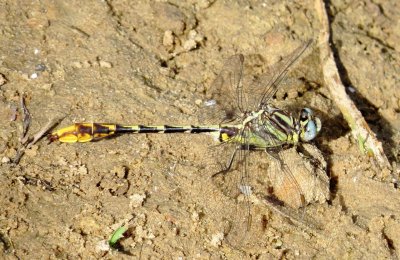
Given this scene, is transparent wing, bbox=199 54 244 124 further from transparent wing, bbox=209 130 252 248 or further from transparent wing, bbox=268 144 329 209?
transparent wing, bbox=268 144 329 209

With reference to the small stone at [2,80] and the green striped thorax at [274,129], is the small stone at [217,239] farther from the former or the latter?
the small stone at [2,80]

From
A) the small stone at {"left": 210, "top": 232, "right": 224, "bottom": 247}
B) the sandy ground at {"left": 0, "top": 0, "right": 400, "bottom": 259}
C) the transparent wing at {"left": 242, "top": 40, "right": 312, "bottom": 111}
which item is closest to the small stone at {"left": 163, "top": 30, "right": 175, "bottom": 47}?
the sandy ground at {"left": 0, "top": 0, "right": 400, "bottom": 259}

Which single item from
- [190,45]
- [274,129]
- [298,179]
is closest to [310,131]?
[274,129]

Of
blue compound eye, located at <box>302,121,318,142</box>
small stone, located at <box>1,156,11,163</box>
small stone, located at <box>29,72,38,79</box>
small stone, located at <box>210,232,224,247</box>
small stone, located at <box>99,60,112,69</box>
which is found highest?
blue compound eye, located at <box>302,121,318,142</box>

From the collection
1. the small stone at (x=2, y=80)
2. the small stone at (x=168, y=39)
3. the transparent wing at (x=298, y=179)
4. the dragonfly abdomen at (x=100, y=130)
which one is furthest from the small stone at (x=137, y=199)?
the small stone at (x=168, y=39)

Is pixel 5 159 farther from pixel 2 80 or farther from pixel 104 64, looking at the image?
pixel 104 64

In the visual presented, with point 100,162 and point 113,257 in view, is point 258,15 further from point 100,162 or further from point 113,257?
point 113,257
